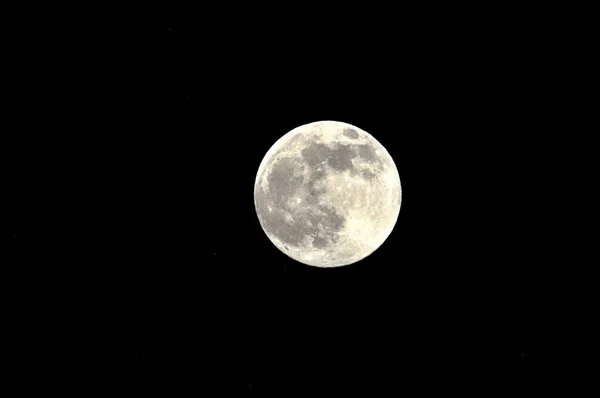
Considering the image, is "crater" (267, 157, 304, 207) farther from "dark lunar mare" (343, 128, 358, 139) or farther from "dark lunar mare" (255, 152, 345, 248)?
"dark lunar mare" (343, 128, 358, 139)

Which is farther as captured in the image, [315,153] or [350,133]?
[350,133]

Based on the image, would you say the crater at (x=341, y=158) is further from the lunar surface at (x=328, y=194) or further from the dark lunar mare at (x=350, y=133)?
the dark lunar mare at (x=350, y=133)

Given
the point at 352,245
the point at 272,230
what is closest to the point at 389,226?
the point at 352,245

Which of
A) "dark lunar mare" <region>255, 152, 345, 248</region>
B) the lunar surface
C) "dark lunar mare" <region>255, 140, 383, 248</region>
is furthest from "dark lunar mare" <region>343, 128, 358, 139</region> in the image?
"dark lunar mare" <region>255, 152, 345, 248</region>

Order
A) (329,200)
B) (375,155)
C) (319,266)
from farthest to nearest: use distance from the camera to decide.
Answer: (319,266) → (375,155) → (329,200)

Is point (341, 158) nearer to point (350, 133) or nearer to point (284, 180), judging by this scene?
point (350, 133)

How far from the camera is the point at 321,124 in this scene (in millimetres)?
4906

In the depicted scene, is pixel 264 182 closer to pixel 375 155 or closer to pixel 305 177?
pixel 305 177

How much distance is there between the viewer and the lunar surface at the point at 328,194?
4449 mm

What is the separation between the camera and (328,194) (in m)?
4.41

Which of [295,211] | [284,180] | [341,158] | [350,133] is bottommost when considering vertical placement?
[295,211]

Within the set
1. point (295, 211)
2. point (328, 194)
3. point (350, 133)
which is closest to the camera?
point (328, 194)

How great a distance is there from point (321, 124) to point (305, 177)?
734 millimetres

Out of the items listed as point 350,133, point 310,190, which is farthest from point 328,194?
point 350,133
